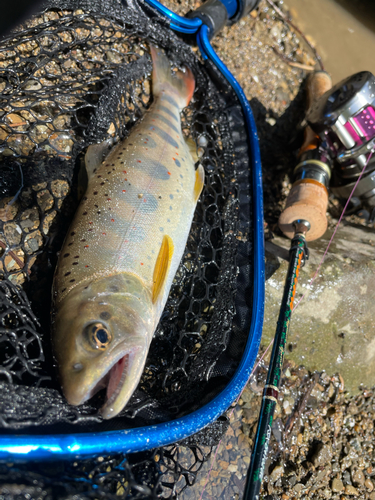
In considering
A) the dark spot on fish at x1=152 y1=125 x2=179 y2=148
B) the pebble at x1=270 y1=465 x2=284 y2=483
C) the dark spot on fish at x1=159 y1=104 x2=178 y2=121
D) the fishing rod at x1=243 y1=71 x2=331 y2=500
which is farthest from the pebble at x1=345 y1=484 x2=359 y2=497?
the dark spot on fish at x1=159 y1=104 x2=178 y2=121

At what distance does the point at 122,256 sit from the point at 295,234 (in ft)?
4.38

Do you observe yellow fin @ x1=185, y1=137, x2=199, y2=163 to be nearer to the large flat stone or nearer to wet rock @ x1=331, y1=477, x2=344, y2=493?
the large flat stone

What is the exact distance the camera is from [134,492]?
165 cm

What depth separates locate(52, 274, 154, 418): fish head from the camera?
1.59 meters

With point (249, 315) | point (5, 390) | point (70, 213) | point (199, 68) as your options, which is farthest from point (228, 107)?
point (5, 390)

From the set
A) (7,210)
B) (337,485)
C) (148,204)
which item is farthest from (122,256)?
(337,485)

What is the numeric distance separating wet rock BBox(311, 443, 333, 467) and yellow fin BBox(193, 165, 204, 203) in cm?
211

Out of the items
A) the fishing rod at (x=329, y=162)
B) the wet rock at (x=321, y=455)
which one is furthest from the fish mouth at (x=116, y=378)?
the wet rock at (x=321, y=455)

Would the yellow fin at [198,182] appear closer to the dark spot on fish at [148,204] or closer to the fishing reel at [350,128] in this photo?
the dark spot on fish at [148,204]

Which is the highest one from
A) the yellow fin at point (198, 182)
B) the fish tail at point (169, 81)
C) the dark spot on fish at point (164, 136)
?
the fish tail at point (169, 81)

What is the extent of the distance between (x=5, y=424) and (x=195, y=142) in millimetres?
2220

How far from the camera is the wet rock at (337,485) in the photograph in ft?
8.62

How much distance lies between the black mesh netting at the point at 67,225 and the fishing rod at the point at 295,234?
9.3 inches

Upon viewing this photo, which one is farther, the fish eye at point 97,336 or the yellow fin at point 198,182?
the yellow fin at point 198,182
